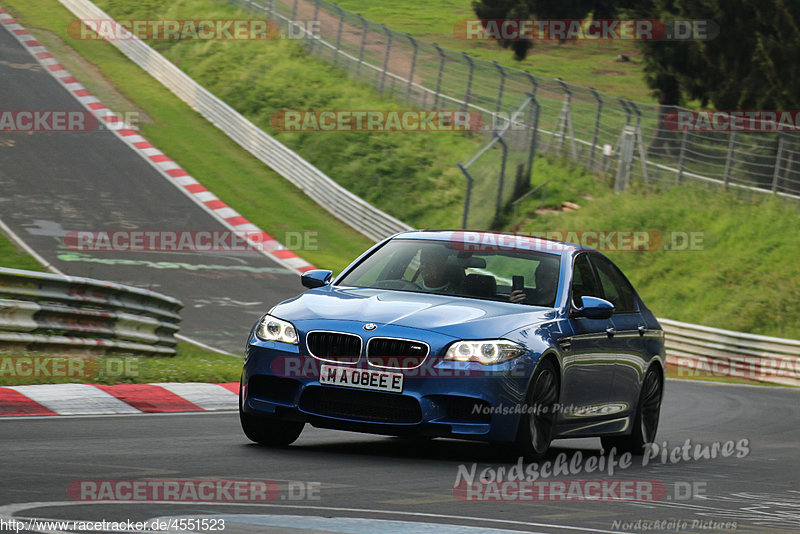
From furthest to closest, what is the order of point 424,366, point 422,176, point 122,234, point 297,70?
point 297,70 < point 422,176 < point 122,234 < point 424,366

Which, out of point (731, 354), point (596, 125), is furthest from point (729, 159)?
point (731, 354)

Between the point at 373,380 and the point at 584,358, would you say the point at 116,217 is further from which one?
the point at 373,380

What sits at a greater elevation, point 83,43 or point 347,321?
point 347,321

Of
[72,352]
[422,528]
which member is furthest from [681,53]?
[422,528]

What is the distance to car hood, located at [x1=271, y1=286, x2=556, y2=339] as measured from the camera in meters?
7.73

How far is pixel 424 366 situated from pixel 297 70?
3244 cm

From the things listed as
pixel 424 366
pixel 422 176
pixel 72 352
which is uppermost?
pixel 424 366

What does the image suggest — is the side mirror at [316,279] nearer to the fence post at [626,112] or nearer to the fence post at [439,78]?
the fence post at [626,112]

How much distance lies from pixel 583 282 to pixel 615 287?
0.64 metres

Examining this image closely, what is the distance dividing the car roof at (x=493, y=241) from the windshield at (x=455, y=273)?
0.06 m

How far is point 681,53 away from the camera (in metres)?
34.4

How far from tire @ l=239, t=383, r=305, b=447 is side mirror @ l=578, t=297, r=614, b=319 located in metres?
1.95

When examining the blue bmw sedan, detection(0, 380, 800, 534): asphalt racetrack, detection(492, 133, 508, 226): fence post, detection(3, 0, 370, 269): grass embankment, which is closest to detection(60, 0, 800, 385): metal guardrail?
detection(492, 133, 508, 226): fence post

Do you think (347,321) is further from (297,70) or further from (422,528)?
(297,70)
